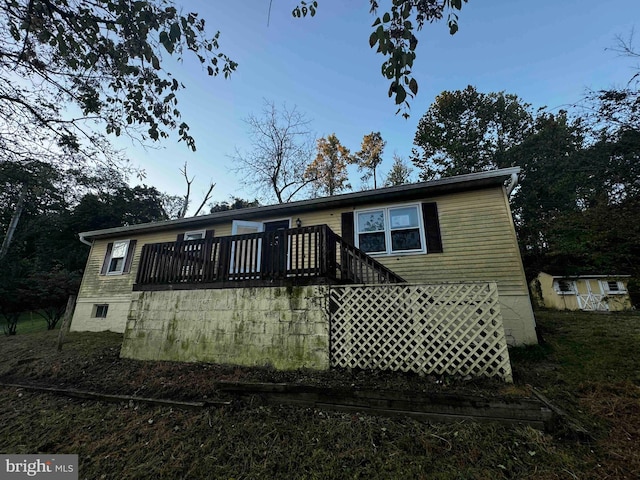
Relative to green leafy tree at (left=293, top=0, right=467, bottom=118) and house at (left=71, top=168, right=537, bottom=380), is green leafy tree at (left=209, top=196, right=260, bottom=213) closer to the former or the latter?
house at (left=71, top=168, right=537, bottom=380)

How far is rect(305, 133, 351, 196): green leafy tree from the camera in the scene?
854 inches

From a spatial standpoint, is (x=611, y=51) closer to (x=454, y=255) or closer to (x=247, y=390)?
(x=454, y=255)

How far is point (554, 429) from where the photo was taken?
2773mm

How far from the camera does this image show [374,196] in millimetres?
7777

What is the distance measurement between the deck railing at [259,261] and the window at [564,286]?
64.2 feet

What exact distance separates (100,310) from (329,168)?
57.1 ft

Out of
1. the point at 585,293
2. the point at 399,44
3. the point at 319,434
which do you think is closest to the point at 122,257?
the point at 319,434

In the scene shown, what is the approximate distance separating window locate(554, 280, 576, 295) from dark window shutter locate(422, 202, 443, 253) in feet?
59.8

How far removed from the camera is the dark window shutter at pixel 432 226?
7.12 meters

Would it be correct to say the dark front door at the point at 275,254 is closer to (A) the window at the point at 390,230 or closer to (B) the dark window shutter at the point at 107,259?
(A) the window at the point at 390,230

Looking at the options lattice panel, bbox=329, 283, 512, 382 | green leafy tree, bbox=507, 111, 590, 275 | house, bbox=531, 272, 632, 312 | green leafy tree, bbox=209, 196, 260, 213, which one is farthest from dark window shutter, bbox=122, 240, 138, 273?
house, bbox=531, 272, 632, 312

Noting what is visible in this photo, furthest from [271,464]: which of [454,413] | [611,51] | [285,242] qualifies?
[611,51]

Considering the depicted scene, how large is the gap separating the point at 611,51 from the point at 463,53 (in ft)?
12.4

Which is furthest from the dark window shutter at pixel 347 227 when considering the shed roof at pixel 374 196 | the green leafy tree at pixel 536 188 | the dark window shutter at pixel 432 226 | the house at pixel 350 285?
the green leafy tree at pixel 536 188
